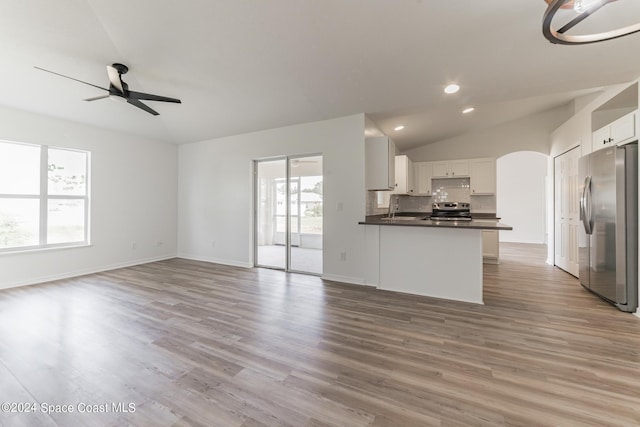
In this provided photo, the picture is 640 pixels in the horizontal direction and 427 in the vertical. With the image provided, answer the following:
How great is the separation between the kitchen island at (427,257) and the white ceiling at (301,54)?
179 centimetres

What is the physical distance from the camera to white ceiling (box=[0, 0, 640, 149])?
247cm

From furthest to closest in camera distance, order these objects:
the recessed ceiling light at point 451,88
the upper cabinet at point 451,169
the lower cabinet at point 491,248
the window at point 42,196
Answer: the upper cabinet at point 451,169 < the lower cabinet at point 491,248 < the window at point 42,196 < the recessed ceiling light at point 451,88

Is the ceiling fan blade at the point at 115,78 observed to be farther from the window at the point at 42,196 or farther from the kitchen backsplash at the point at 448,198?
the kitchen backsplash at the point at 448,198

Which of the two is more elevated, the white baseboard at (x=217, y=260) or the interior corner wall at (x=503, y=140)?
the interior corner wall at (x=503, y=140)

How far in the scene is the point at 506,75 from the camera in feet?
10.2

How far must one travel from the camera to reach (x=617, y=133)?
3336 millimetres

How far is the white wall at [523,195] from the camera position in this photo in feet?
28.0

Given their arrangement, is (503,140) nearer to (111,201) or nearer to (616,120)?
(616,120)

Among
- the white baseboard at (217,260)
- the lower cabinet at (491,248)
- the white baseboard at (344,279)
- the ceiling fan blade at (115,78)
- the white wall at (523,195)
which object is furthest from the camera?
the white wall at (523,195)

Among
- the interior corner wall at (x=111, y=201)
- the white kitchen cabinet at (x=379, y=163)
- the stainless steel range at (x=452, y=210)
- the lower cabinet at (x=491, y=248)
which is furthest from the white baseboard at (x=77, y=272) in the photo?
the lower cabinet at (x=491, y=248)

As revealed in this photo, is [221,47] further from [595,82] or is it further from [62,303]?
[595,82]

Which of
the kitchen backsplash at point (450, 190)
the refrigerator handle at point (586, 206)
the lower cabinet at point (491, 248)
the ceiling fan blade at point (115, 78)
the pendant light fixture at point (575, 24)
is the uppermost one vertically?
the ceiling fan blade at point (115, 78)

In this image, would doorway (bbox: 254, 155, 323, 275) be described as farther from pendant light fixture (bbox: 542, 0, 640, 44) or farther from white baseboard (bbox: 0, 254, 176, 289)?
pendant light fixture (bbox: 542, 0, 640, 44)

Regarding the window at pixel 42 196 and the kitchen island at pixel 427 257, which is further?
the window at pixel 42 196
